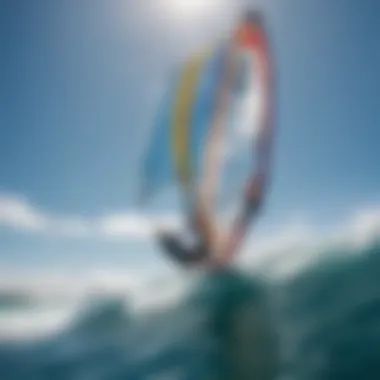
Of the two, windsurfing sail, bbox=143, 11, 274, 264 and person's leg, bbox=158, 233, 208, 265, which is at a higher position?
windsurfing sail, bbox=143, 11, 274, 264

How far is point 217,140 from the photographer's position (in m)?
1.34

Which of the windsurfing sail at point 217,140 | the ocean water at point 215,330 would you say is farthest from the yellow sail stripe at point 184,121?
the ocean water at point 215,330

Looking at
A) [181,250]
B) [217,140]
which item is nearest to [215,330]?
[181,250]

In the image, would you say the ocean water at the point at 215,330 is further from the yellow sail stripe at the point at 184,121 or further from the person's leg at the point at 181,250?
the yellow sail stripe at the point at 184,121

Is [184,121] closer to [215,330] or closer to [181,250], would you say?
[181,250]

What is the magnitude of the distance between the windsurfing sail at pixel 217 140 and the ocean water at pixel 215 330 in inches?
3.6

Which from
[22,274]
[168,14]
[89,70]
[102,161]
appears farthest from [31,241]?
[168,14]

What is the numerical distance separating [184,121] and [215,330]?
0.30 meters

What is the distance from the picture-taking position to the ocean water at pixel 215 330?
1.30 meters

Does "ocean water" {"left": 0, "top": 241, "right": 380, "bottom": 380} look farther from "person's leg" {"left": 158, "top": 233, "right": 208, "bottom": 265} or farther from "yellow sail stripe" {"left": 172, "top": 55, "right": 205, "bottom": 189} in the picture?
"yellow sail stripe" {"left": 172, "top": 55, "right": 205, "bottom": 189}

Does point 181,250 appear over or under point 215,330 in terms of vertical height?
over

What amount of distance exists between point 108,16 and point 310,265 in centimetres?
48

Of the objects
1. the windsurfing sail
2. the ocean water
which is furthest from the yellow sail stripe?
the ocean water

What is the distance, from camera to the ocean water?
1.30 m
